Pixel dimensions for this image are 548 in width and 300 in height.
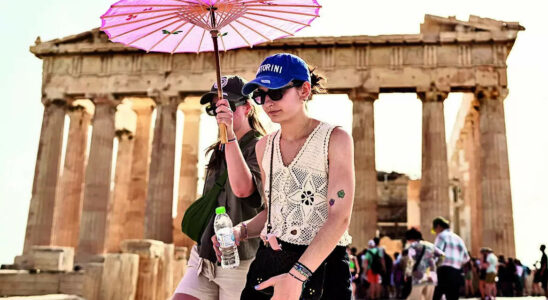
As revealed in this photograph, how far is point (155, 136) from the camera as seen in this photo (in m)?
26.0

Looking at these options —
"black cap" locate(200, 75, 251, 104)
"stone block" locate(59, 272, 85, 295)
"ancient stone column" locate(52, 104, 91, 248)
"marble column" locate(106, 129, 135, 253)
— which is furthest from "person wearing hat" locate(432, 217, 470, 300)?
"marble column" locate(106, 129, 135, 253)

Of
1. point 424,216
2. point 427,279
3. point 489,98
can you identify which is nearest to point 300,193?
point 427,279

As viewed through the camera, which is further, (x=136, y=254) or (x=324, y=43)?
(x=324, y=43)

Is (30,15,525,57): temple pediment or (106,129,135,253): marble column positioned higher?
(30,15,525,57): temple pediment

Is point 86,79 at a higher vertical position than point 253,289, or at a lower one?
higher

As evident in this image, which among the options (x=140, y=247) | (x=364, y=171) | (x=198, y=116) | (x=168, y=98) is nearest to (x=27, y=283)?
(x=140, y=247)

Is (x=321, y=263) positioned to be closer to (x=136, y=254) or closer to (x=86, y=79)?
(x=136, y=254)

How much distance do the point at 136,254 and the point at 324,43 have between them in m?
16.6

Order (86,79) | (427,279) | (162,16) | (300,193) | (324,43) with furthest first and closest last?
(86,79) < (324,43) < (427,279) < (162,16) < (300,193)

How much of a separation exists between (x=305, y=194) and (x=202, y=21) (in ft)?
6.09

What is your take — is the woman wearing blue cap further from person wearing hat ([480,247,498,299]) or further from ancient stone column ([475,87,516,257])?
ancient stone column ([475,87,516,257])

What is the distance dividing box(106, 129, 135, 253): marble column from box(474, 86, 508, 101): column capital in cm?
1710

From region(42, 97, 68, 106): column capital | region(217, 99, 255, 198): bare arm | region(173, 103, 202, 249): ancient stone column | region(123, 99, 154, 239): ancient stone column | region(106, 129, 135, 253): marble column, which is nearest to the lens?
region(217, 99, 255, 198): bare arm

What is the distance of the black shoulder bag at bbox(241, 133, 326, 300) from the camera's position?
2488mm
